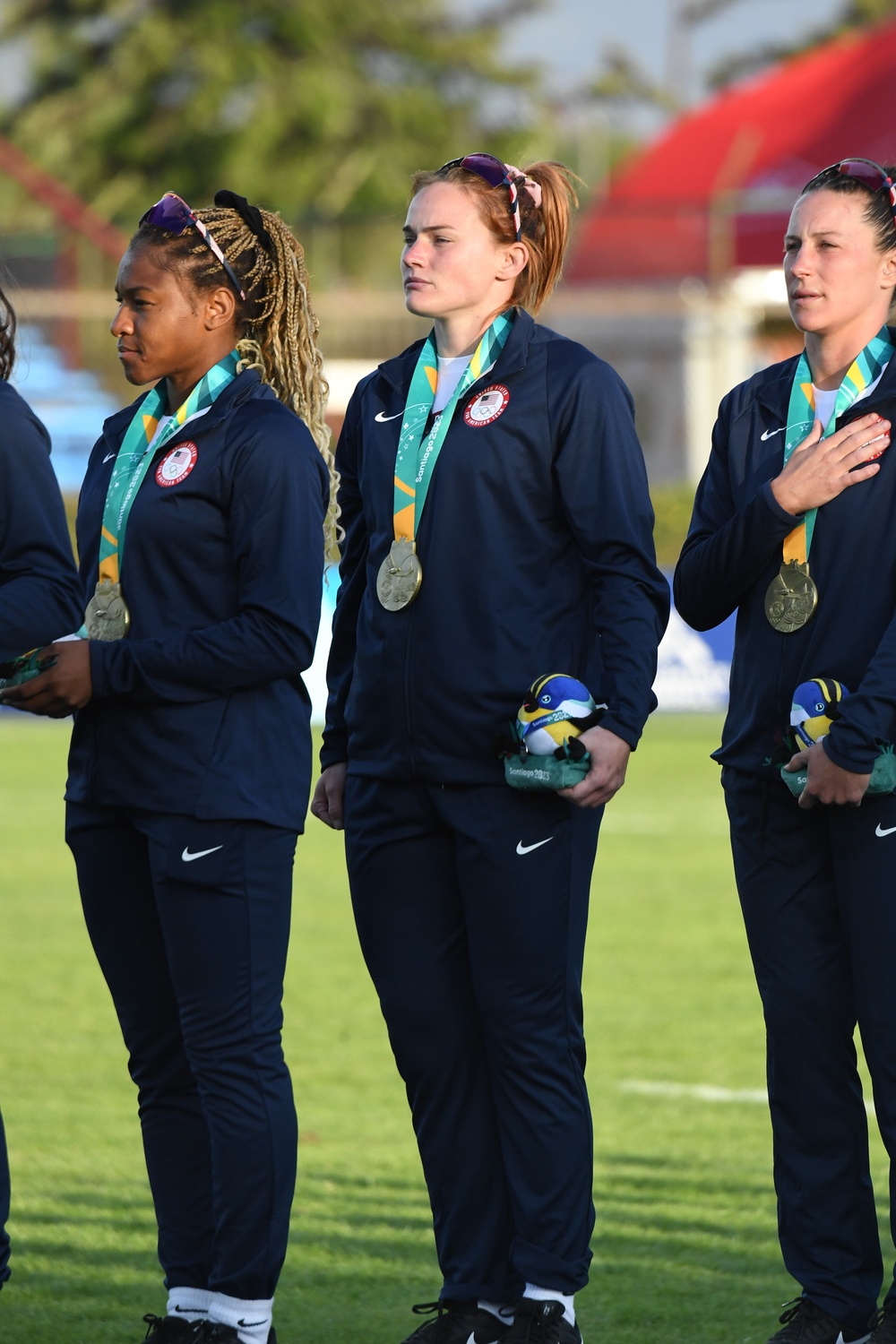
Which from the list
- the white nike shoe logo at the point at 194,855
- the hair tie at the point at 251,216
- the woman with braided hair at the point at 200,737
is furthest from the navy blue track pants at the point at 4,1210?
the hair tie at the point at 251,216

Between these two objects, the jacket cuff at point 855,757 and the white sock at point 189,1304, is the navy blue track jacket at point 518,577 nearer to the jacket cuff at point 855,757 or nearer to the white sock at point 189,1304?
the jacket cuff at point 855,757

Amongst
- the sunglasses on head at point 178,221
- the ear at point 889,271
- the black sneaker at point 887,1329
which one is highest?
the sunglasses on head at point 178,221

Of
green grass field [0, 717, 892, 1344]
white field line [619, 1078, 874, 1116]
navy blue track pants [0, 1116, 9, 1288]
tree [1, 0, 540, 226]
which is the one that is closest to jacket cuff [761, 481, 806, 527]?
green grass field [0, 717, 892, 1344]

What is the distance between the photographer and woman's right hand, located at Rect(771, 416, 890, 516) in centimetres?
355

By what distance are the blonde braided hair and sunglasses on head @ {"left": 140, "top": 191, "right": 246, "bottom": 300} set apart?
0.04ft

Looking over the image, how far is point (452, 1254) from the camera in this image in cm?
382

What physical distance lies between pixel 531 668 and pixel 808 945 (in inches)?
28.5

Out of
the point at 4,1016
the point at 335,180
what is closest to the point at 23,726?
the point at 4,1016

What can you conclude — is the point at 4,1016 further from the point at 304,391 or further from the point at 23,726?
the point at 23,726

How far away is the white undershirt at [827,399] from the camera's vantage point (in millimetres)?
3693

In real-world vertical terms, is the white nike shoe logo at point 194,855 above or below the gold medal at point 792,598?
below

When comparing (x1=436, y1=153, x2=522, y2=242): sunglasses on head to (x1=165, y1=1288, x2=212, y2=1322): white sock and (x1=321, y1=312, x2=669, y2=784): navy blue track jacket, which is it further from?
(x1=165, y1=1288, x2=212, y2=1322): white sock

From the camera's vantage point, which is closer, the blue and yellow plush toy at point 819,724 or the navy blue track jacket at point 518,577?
the blue and yellow plush toy at point 819,724

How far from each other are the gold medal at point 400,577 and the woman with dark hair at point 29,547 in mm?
579
